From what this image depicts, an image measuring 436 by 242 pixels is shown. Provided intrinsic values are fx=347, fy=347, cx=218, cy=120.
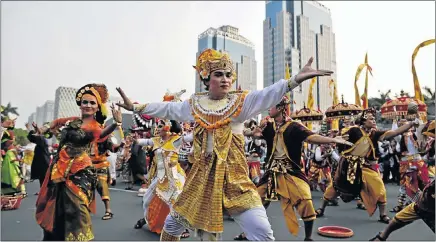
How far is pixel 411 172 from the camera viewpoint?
22.0ft

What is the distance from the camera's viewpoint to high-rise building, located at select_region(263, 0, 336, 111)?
30078 mm

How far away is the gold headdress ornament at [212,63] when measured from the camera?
9.98ft

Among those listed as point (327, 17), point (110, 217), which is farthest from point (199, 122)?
point (327, 17)

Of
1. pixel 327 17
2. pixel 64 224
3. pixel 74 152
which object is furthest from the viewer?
pixel 327 17

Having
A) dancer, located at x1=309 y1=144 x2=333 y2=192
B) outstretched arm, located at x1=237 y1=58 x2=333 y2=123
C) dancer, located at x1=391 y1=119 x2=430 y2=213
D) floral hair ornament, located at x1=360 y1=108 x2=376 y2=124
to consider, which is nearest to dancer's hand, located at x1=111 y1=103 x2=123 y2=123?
outstretched arm, located at x1=237 y1=58 x2=333 y2=123

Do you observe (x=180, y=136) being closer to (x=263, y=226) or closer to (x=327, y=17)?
(x=263, y=226)

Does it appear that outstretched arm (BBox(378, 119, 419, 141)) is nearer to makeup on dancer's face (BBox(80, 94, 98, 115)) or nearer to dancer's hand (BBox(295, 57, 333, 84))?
dancer's hand (BBox(295, 57, 333, 84))

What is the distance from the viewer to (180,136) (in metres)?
5.28

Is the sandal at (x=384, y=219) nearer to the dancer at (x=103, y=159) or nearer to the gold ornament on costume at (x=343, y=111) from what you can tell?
the gold ornament on costume at (x=343, y=111)

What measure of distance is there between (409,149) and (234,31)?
4.88 m

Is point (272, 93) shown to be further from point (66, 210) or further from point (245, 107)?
point (66, 210)

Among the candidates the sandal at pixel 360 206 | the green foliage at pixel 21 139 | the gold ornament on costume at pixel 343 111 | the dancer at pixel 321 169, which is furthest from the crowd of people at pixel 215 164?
the green foliage at pixel 21 139

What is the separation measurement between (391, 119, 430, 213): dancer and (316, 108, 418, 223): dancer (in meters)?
0.93

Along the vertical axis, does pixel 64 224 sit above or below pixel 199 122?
below
